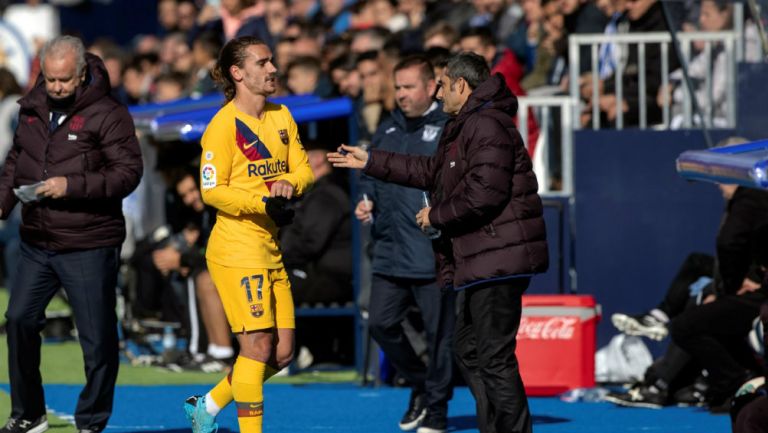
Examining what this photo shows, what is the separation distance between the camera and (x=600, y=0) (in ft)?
47.1

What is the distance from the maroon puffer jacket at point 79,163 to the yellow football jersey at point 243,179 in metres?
0.90

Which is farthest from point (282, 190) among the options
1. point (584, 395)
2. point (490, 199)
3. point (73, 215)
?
point (584, 395)

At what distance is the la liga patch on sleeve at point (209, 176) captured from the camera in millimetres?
7789

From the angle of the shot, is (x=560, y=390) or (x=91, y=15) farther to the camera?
(x=91, y=15)

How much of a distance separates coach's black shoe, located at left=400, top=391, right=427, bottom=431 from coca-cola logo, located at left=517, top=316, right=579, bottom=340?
1447 mm

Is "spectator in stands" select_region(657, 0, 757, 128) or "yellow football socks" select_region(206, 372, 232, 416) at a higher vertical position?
"spectator in stands" select_region(657, 0, 757, 128)

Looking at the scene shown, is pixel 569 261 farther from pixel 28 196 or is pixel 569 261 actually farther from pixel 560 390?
pixel 28 196

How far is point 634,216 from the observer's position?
11.9 metres

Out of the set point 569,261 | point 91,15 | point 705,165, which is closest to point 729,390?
point 569,261

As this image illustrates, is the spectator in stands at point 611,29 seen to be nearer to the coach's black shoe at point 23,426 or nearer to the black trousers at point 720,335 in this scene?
the black trousers at point 720,335

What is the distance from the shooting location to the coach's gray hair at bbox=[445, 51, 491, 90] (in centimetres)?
802

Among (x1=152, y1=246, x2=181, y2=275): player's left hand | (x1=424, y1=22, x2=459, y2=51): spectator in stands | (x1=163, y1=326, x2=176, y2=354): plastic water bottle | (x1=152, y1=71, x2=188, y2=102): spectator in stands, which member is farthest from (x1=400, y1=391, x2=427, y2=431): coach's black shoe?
(x1=152, y1=71, x2=188, y2=102): spectator in stands

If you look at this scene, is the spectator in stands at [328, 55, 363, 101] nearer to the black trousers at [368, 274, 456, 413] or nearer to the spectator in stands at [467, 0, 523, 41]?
the spectator in stands at [467, 0, 523, 41]

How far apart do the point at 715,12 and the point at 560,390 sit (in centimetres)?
321
